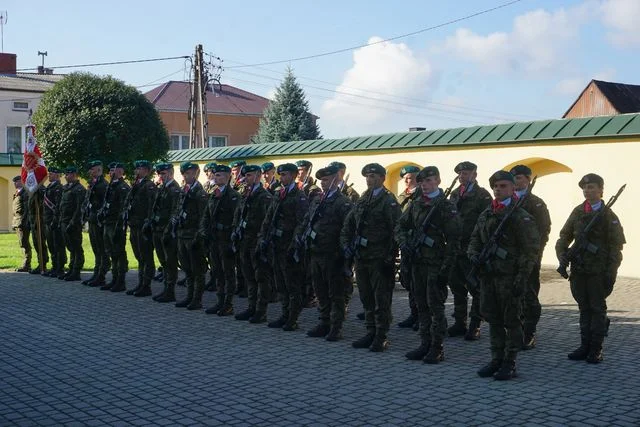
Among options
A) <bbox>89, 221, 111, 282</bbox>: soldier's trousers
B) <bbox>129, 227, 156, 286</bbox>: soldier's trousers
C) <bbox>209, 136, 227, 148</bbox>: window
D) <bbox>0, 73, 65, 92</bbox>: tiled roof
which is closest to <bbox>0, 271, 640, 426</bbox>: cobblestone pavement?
<bbox>129, 227, 156, 286</bbox>: soldier's trousers

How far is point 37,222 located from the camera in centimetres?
1571

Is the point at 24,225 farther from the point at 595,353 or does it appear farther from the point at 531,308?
the point at 595,353

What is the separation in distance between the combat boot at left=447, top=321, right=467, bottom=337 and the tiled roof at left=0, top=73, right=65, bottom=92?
40.2 metres

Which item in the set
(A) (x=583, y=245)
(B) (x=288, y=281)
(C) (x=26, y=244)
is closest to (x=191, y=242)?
(B) (x=288, y=281)

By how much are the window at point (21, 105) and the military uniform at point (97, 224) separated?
111 ft

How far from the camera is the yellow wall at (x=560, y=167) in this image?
15.5 meters

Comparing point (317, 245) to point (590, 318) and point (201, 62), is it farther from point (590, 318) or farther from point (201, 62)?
point (201, 62)

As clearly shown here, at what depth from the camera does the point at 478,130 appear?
60.6 feet

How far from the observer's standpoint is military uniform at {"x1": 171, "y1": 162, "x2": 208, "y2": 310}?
1132cm

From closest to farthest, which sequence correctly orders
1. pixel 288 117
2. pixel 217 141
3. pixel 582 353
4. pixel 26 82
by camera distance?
1. pixel 582 353
2. pixel 288 117
3. pixel 26 82
4. pixel 217 141

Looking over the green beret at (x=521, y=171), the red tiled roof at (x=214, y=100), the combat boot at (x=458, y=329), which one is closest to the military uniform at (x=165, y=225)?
the combat boot at (x=458, y=329)

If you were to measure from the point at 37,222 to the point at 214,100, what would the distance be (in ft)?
131

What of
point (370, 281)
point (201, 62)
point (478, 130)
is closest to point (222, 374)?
point (370, 281)

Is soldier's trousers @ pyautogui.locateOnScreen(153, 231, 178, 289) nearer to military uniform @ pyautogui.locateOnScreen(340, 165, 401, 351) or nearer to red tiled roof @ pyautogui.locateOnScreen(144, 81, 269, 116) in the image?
military uniform @ pyautogui.locateOnScreen(340, 165, 401, 351)
